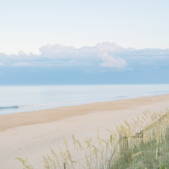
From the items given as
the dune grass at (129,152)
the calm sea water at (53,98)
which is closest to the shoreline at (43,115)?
the calm sea water at (53,98)

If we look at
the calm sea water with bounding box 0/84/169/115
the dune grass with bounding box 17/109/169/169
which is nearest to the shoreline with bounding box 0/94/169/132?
the calm sea water with bounding box 0/84/169/115

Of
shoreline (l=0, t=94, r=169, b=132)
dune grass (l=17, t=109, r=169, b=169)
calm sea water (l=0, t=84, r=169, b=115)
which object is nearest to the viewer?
dune grass (l=17, t=109, r=169, b=169)

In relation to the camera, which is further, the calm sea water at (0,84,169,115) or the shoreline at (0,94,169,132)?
the calm sea water at (0,84,169,115)

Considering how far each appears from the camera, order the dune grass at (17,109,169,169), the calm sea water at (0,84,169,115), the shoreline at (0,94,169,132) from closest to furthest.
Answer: the dune grass at (17,109,169,169)
the shoreline at (0,94,169,132)
the calm sea water at (0,84,169,115)

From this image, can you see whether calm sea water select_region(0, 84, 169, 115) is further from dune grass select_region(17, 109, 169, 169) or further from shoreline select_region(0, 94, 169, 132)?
dune grass select_region(17, 109, 169, 169)

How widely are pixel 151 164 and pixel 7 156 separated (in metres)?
4.55

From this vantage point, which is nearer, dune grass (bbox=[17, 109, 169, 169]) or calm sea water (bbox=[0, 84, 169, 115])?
dune grass (bbox=[17, 109, 169, 169])

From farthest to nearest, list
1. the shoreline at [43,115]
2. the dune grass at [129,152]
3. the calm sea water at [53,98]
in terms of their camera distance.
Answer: the calm sea water at [53,98] → the shoreline at [43,115] → the dune grass at [129,152]

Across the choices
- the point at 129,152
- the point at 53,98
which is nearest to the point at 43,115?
the point at 129,152

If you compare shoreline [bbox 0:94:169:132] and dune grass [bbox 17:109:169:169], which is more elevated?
dune grass [bbox 17:109:169:169]

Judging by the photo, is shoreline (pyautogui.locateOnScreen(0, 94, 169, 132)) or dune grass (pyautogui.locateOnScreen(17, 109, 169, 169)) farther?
shoreline (pyautogui.locateOnScreen(0, 94, 169, 132))

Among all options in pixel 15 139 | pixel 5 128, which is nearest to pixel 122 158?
pixel 15 139

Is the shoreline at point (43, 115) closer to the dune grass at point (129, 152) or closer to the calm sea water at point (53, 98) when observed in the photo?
the calm sea water at point (53, 98)

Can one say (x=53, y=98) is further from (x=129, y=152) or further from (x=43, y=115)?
(x=129, y=152)
